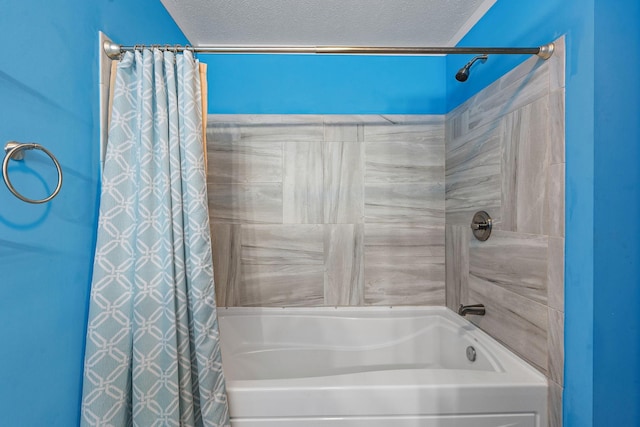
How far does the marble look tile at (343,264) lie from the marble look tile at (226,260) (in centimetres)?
56

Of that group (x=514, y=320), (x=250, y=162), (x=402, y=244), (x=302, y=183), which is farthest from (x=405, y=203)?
(x=250, y=162)

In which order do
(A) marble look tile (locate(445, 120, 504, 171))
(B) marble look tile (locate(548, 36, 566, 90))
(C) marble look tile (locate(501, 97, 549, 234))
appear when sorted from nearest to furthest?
(B) marble look tile (locate(548, 36, 566, 90)) < (C) marble look tile (locate(501, 97, 549, 234)) < (A) marble look tile (locate(445, 120, 504, 171))

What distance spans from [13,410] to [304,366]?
1366mm

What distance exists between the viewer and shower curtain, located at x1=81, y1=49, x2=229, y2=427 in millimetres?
1027

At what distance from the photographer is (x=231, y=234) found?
6.40 ft

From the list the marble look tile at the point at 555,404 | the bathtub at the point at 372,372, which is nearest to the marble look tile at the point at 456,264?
the bathtub at the point at 372,372

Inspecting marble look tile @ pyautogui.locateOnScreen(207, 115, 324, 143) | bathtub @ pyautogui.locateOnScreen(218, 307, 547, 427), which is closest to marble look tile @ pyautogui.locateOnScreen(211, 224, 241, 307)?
bathtub @ pyautogui.locateOnScreen(218, 307, 547, 427)

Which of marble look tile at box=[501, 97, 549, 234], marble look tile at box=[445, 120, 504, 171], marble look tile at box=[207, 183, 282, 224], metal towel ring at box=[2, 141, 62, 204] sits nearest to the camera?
metal towel ring at box=[2, 141, 62, 204]

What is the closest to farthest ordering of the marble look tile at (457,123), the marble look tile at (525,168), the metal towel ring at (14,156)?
the metal towel ring at (14,156) < the marble look tile at (525,168) < the marble look tile at (457,123)

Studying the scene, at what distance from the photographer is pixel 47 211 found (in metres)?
0.88

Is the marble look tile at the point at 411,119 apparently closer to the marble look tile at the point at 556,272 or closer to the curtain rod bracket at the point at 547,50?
the curtain rod bracket at the point at 547,50

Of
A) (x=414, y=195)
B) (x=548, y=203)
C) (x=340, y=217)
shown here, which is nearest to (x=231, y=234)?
(x=340, y=217)

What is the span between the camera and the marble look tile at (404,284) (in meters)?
1.99

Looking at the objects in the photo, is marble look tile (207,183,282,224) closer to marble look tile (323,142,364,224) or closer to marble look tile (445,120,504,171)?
marble look tile (323,142,364,224)
